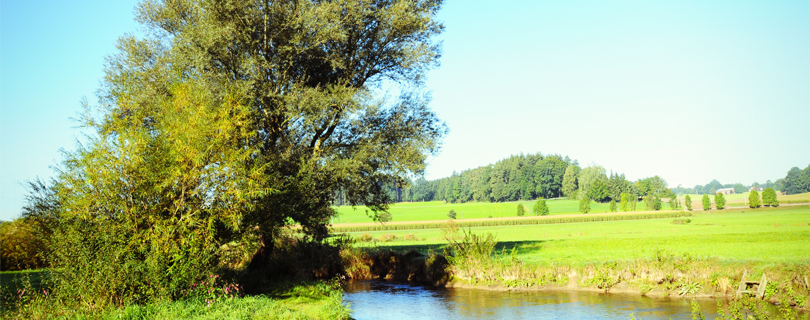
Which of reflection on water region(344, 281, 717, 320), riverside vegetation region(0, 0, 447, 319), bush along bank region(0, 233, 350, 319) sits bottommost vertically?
reflection on water region(344, 281, 717, 320)

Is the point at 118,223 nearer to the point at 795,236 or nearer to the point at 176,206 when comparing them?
the point at 176,206

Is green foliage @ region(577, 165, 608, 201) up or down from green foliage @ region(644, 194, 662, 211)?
up

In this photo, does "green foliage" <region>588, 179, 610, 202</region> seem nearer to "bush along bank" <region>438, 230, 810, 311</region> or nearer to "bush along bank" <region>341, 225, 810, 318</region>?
"bush along bank" <region>341, 225, 810, 318</region>

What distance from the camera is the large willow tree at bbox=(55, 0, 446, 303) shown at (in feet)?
40.3

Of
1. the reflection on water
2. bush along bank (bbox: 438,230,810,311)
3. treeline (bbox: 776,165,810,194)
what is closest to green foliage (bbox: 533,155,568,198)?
treeline (bbox: 776,165,810,194)

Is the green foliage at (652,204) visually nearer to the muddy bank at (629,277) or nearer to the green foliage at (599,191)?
the green foliage at (599,191)

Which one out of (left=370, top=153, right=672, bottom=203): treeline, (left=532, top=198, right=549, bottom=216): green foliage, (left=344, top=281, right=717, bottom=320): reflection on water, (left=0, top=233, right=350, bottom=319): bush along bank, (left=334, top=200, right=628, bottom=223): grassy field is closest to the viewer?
(left=0, top=233, right=350, bottom=319): bush along bank

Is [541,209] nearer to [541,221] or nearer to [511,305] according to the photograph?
[541,221]

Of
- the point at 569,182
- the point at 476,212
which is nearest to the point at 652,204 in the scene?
the point at 476,212

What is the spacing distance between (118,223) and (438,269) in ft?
51.5

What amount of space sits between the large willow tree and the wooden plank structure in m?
12.4

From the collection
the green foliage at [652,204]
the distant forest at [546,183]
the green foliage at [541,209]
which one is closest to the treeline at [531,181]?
the distant forest at [546,183]

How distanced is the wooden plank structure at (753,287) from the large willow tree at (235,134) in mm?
12413

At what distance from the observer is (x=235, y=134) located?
1512cm
